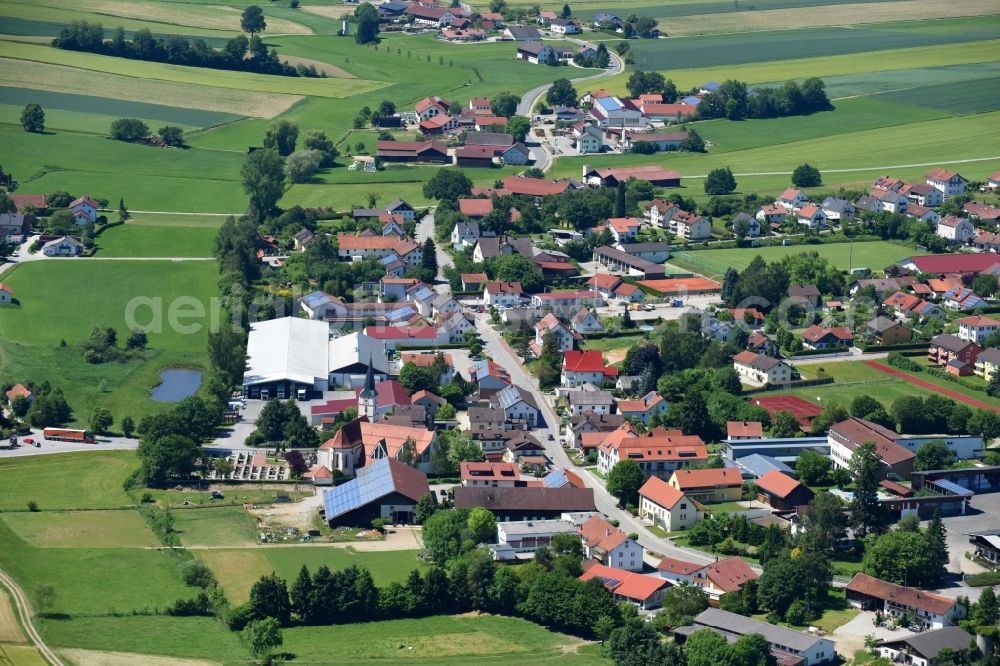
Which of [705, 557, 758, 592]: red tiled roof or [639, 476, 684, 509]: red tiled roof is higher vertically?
[639, 476, 684, 509]: red tiled roof

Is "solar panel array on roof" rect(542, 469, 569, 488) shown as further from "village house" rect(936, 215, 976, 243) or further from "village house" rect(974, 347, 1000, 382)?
"village house" rect(936, 215, 976, 243)

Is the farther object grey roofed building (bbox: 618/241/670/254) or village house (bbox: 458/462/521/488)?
grey roofed building (bbox: 618/241/670/254)

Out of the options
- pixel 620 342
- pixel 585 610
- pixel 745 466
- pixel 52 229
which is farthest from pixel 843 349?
pixel 52 229

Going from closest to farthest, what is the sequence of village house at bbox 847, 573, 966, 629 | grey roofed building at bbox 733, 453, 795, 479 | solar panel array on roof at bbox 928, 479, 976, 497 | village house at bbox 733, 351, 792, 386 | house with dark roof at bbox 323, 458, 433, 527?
village house at bbox 847, 573, 966, 629 < house with dark roof at bbox 323, 458, 433, 527 < solar panel array on roof at bbox 928, 479, 976, 497 < grey roofed building at bbox 733, 453, 795, 479 < village house at bbox 733, 351, 792, 386

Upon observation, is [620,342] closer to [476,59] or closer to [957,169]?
[957,169]

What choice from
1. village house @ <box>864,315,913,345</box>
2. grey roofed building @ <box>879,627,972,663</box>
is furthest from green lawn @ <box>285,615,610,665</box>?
village house @ <box>864,315,913,345</box>

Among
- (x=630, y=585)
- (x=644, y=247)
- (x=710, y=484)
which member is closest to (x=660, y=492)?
(x=710, y=484)

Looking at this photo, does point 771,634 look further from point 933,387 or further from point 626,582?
point 933,387
